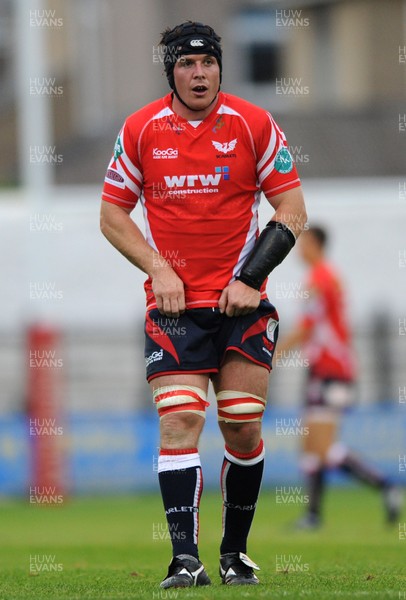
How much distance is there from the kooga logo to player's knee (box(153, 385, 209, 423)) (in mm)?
934

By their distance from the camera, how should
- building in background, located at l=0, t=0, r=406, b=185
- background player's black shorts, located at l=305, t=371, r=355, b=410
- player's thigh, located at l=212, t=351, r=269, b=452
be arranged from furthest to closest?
building in background, located at l=0, t=0, r=406, b=185, background player's black shorts, located at l=305, t=371, r=355, b=410, player's thigh, located at l=212, t=351, r=269, b=452

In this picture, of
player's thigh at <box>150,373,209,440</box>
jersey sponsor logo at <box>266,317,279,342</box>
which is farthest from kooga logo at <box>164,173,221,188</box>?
player's thigh at <box>150,373,209,440</box>

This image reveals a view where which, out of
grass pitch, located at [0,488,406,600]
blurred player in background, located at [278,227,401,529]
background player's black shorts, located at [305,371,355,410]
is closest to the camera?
grass pitch, located at [0,488,406,600]

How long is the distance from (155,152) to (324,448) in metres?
6.09

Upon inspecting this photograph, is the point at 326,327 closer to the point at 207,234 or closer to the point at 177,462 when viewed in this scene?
the point at 207,234

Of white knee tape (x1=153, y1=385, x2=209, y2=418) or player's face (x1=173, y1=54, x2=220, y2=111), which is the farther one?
player's face (x1=173, y1=54, x2=220, y2=111)

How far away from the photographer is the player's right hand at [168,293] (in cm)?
636

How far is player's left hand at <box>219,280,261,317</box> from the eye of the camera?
21.0ft

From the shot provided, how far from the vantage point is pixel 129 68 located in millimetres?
24984

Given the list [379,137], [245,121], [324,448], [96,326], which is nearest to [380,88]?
[379,137]

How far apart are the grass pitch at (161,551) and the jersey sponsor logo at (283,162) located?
75.4 inches

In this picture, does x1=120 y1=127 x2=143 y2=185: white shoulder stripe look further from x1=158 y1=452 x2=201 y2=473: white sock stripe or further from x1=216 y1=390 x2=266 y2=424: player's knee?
x1=158 y1=452 x2=201 y2=473: white sock stripe

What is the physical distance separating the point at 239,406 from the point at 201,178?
1.06 meters

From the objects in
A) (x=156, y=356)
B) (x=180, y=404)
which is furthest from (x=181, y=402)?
(x=156, y=356)
